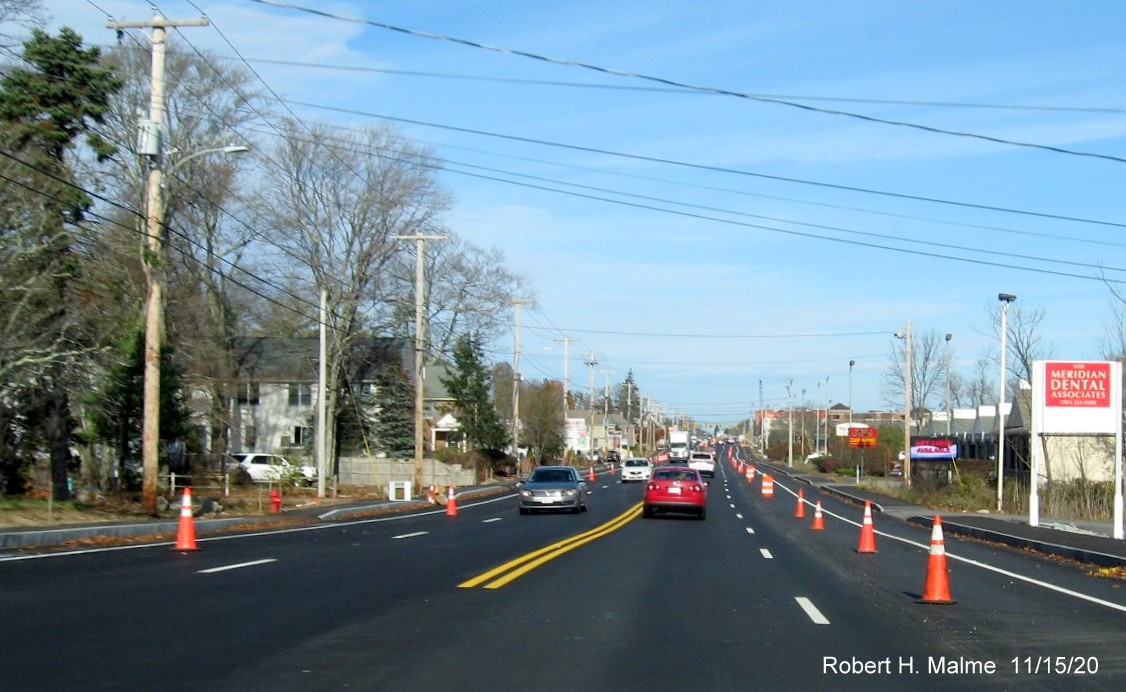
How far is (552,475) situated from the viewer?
3831cm

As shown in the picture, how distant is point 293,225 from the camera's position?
56.8 m

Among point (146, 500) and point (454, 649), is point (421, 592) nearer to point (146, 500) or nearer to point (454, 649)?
point (454, 649)

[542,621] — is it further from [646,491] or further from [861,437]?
[861,437]

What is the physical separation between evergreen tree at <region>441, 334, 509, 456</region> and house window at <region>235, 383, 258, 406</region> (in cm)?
1180

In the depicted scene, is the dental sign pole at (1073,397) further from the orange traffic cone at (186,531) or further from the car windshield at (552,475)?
the orange traffic cone at (186,531)

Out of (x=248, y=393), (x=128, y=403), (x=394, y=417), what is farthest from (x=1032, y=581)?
(x=394, y=417)

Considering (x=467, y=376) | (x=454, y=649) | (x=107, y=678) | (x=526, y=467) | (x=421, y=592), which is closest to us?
(x=107, y=678)

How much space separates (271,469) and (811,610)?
44283 millimetres

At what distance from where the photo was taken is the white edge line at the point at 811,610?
12.8 metres

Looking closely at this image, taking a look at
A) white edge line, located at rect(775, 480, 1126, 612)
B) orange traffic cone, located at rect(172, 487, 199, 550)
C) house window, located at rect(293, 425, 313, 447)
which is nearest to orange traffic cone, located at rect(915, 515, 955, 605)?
white edge line, located at rect(775, 480, 1126, 612)

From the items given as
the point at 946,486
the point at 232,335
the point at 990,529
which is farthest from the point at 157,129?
the point at 946,486

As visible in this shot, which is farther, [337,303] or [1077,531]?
[337,303]

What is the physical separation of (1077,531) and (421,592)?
22595 millimetres

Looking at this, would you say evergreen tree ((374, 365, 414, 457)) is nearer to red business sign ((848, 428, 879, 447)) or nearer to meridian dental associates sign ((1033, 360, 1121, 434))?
red business sign ((848, 428, 879, 447))
